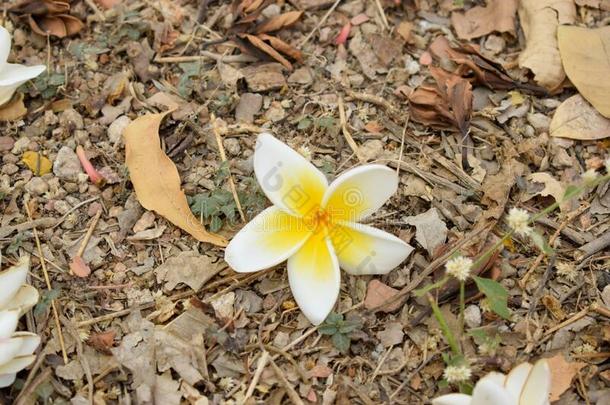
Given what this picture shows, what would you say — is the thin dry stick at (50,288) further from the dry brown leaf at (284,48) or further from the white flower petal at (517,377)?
the white flower petal at (517,377)

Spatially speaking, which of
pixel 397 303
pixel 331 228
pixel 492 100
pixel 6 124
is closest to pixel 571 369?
pixel 397 303

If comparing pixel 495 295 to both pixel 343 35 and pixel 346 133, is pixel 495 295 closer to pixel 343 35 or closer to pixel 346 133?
pixel 346 133

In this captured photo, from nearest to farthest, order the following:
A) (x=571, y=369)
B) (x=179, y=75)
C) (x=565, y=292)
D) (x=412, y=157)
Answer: (x=571, y=369) → (x=565, y=292) → (x=412, y=157) → (x=179, y=75)

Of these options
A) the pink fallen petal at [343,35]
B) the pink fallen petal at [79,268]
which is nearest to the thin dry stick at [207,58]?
the pink fallen petal at [343,35]

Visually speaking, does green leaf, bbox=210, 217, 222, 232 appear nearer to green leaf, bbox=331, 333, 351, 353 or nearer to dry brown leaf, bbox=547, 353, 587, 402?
green leaf, bbox=331, 333, 351, 353

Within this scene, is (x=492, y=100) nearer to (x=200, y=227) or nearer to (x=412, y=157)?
(x=412, y=157)

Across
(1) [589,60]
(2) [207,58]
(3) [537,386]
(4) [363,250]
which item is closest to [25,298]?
(4) [363,250]

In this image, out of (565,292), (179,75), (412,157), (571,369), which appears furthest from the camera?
(179,75)
